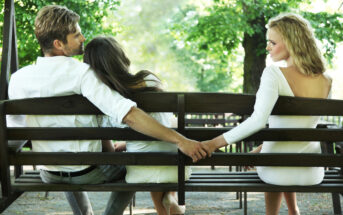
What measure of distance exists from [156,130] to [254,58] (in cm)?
1324

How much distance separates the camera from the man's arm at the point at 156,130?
10.8 ft

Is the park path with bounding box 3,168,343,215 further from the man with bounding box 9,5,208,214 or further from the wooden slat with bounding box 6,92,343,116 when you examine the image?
the wooden slat with bounding box 6,92,343,116

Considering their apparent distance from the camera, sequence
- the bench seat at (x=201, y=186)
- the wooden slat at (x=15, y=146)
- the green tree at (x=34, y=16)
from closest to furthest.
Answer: the bench seat at (x=201, y=186) < the wooden slat at (x=15, y=146) < the green tree at (x=34, y=16)

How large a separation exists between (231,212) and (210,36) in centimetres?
1116

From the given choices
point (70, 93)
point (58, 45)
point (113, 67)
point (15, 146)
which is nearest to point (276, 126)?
point (113, 67)

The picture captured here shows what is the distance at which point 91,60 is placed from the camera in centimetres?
356

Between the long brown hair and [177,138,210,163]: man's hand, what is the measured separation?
0.44 m

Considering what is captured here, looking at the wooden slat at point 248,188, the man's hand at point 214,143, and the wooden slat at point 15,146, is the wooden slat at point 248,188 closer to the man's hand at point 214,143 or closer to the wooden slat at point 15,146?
the man's hand at point 214,143

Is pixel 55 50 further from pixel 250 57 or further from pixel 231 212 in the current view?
pixel 250 57

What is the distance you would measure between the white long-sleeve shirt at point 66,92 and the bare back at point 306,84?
108cm

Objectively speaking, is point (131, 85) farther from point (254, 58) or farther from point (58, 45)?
point (254, 58)

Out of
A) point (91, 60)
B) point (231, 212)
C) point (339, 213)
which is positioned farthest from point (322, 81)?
point (231, 212)

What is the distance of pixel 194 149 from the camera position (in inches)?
135

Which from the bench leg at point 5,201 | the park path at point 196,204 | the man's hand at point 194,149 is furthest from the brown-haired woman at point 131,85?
the park path at point 196,204
